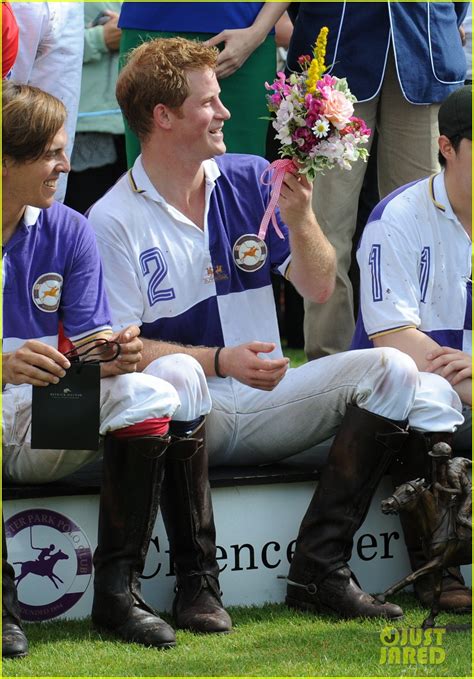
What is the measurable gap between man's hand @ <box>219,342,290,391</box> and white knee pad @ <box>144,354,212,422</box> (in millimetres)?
177

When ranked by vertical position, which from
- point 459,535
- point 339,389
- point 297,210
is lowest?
point 459,535

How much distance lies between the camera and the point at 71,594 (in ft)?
13.8

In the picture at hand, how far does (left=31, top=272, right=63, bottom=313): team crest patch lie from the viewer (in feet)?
13.7

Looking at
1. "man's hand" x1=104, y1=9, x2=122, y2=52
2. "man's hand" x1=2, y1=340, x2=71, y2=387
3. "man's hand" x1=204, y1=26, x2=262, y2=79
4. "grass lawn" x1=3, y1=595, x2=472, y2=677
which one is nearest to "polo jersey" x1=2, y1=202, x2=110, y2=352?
"man's hand" x1=2, y1=340, x2=71, y2=387

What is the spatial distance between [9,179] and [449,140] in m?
1.53

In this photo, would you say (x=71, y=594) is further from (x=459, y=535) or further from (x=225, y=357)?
(x=459, y=535)

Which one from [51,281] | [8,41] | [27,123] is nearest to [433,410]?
[51,281]

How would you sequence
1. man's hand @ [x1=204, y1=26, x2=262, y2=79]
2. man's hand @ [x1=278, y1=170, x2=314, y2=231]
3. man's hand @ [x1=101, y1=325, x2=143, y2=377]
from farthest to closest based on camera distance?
man's hand @ [x1=204, y1=26, x2=262, y2=79] → man's hand @ [x1=278, y1=170, x2=314, y2=231] → man's hand @ [x1=101, y1=325, x2=143, y2=377]

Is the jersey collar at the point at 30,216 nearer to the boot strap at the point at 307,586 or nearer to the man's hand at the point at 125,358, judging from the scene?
the man's hand at the point at 125,358

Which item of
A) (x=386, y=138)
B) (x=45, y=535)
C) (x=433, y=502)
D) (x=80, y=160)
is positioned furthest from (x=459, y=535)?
(x=80, y=160)

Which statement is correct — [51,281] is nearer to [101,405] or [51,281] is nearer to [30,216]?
[30,216]

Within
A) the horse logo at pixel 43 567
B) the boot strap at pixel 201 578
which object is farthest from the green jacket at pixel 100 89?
the boot strap at pixel 201 578

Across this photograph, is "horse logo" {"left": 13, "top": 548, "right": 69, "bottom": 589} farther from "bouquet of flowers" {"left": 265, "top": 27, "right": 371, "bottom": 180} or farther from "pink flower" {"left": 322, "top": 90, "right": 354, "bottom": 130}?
"pink flower" {"left": 322, "top": 90, "right": 354, "bottom": 130}

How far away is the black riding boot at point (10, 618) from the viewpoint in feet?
12.3
